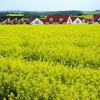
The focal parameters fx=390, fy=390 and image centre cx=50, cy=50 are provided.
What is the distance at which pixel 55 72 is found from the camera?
31.4 feet

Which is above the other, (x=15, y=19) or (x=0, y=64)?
(x=0, y=64)

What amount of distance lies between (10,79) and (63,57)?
14.5 feet

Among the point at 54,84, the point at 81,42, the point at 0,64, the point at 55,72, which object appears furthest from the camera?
the point at 81,42

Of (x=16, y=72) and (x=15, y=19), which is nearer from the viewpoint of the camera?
(x=16, y=72)

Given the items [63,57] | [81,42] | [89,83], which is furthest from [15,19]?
[89,83]

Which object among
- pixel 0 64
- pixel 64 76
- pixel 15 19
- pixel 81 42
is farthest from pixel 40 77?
pixel 15 19

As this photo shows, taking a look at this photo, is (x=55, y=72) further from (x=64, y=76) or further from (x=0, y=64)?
(x=0, y=64)

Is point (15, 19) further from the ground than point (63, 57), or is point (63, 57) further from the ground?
point (63, 57)

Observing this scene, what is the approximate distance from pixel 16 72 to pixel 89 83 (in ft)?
7.05

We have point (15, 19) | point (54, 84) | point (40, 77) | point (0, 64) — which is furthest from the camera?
point (15, 19)

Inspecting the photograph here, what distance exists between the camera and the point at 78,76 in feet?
30.1

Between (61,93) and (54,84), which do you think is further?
(54,84)

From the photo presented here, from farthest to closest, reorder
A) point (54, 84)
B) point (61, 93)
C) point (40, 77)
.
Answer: point (40, 77)
point (54, 84)
point (61, 93)

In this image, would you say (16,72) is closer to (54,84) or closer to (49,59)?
(54,84)
